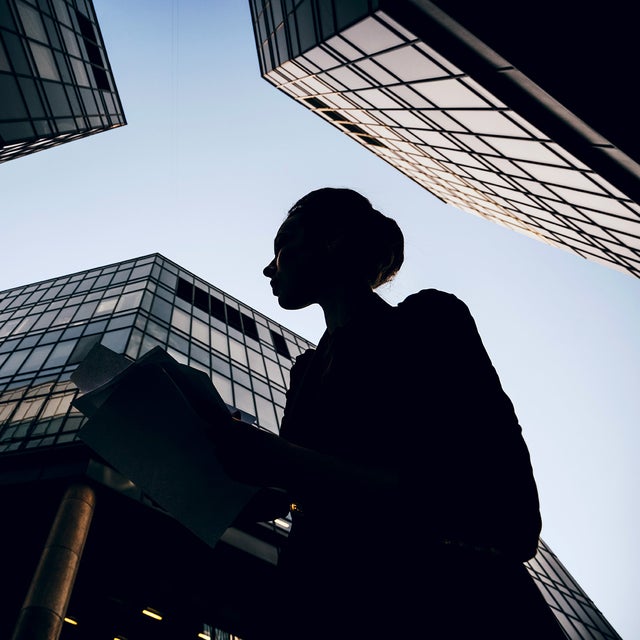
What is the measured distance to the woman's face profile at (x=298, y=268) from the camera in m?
2.19

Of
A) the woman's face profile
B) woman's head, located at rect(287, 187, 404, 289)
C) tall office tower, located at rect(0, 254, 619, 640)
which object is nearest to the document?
the woman's face profile

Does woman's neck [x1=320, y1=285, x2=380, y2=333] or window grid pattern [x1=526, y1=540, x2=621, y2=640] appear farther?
window grid pattern [x1=526, y1=540, x2=621, y2=640]

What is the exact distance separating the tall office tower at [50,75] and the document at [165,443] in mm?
16004

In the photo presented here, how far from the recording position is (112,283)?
23672mm

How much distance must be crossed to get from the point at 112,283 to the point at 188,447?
24.8m

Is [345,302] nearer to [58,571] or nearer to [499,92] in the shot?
[499,92]

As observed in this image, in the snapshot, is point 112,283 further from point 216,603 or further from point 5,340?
point 216,603

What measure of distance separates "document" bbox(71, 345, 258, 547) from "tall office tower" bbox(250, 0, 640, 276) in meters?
8.33

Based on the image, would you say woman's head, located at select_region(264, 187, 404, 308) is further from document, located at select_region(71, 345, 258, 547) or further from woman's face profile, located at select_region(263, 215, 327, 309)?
document, located at select_region(71, 345, 258, 547)

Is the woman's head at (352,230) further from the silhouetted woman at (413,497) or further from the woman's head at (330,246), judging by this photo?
the silhouetted woman at (413,497)

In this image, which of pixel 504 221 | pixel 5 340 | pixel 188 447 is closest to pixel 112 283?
pixel 5 340

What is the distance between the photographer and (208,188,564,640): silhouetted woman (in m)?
1.13

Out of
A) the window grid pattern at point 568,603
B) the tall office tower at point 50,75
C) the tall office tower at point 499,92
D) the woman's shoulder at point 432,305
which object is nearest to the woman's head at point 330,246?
the woman's shoulder at point 432,305

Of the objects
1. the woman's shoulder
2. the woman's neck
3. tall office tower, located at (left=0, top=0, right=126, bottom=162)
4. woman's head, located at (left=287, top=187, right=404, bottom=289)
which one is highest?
tall office tower, located at (left=0, top=0, right=126, bottom=162)
